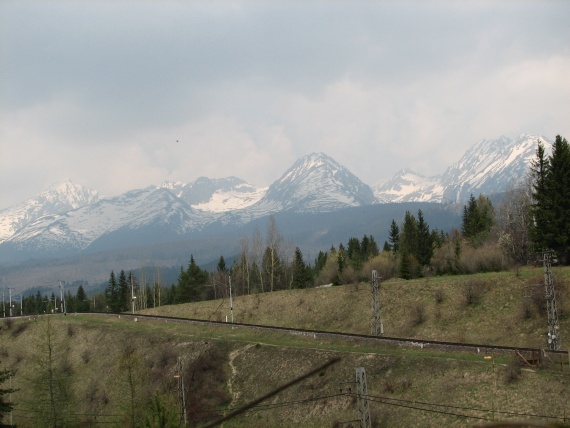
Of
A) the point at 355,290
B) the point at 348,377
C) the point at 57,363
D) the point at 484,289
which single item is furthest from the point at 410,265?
the point at 57,363

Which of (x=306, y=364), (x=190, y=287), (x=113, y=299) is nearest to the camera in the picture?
(x=306, y=364)

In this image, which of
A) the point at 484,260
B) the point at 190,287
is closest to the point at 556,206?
the point at 484,260

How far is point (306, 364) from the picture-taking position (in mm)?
54469

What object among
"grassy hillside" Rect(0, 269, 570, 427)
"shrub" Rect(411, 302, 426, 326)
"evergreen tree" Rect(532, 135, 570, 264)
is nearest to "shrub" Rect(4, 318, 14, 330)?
"grassy hillside" Rect(0, 269, 570, 427)

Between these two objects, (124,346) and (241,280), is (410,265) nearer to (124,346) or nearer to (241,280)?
(124,346)

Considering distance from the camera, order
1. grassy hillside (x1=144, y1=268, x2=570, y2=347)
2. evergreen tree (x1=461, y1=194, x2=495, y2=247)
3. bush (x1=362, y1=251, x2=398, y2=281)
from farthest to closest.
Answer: bush (x1=362, y1=251, x2=398, y2=281) < evergreen tree (x1=461, y1=194, x2=495, y2=247) < grassy hillside (x1=144, y1=268, x2=570, y2=347)

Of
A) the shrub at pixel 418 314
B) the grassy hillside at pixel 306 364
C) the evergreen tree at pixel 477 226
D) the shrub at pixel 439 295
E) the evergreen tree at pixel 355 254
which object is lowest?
the grassy hillside at pixel 306 364

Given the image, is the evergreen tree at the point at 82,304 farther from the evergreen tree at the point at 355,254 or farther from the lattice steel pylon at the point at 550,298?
the lattice steel pylon at the point at 550,298

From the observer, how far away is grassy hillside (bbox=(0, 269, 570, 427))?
4022cm

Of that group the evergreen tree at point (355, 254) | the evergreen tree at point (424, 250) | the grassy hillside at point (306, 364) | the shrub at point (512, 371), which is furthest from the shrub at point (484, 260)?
the shrub at point (512, 371)

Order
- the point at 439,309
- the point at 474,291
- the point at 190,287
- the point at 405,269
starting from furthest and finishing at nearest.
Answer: the point at 190,287
the point at 405,269
the point at 439,309
the point at 474,291

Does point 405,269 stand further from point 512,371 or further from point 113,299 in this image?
point 113,299

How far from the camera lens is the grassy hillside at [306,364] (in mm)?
40219

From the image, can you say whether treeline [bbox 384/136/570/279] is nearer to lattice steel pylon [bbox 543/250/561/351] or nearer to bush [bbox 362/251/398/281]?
bush [bbox 362/251/398/281]
